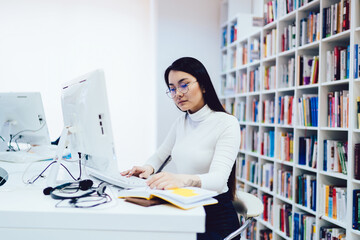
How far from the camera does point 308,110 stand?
2.61 metres

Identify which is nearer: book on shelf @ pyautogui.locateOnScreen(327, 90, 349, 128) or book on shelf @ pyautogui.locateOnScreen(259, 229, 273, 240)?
book on shelf @ pyautogui.locateOnScreen(327, 90, 349, 128)

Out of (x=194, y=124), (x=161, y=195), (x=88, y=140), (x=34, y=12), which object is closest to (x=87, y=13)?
(x=34, y=12)

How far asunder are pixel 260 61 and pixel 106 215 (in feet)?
8.79

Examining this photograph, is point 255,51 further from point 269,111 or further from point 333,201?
point 333,201

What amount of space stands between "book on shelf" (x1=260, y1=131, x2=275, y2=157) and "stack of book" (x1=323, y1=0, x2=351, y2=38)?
105 cm

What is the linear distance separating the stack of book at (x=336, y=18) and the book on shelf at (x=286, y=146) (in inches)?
33.9

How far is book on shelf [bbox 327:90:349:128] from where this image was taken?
2.23m

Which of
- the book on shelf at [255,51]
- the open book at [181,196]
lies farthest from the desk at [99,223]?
the book on shelf at [255,51]

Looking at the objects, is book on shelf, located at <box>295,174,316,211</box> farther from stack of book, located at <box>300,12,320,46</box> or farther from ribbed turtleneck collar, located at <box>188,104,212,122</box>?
ribbed turtleneck collar, located at <box>188,104,212,122</box>

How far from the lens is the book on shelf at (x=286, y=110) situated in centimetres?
285

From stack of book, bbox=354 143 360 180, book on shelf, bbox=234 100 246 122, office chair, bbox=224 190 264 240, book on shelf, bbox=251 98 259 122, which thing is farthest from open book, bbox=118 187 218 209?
book on shelf, bbox=234 100 246 122

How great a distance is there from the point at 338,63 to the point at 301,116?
517 mm

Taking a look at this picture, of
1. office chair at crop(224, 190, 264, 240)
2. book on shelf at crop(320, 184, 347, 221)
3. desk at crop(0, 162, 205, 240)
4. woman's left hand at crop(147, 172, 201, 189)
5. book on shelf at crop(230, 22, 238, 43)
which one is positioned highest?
book on shelf at crop(230, 22, 238, 43)

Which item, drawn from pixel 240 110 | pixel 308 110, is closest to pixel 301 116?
pixel 308 110
